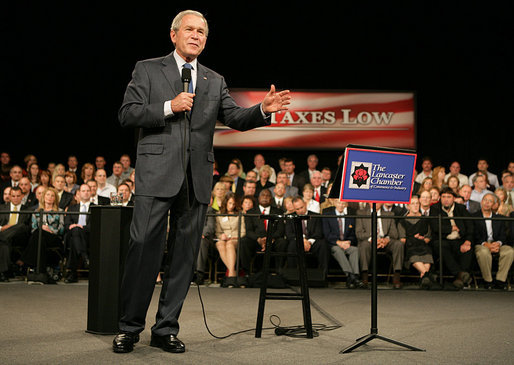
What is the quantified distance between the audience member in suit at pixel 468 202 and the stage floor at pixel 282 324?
6.54 ft

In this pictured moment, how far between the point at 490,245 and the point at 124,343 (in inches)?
208

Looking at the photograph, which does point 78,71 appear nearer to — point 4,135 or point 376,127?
point 4,135

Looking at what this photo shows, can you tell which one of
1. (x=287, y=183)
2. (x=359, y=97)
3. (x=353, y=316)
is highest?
(x=359, y=97)

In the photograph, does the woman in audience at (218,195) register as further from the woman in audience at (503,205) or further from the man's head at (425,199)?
the woman in audience at (503,205)

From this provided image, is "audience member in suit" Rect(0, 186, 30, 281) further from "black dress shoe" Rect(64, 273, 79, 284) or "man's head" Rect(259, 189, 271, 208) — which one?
"man's head" Rect(259, 189, 271, 208)

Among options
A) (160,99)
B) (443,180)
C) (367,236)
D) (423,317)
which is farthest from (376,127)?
(160,99)

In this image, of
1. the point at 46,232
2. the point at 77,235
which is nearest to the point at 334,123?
the point at 77,235

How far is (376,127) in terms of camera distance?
1036 cm

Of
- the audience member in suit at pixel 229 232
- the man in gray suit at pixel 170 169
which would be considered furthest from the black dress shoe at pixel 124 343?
the audience member in suit at pixel 229 232

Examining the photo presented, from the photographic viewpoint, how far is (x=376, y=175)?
3.35 meters

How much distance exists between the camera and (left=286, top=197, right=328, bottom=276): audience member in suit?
694 centimetres

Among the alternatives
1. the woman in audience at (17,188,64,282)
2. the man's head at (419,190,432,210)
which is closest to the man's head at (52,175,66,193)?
the woman in audience at (17,188,64,282)

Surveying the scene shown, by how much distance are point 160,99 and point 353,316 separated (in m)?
2.29

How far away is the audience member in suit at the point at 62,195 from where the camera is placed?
24.7 ft
